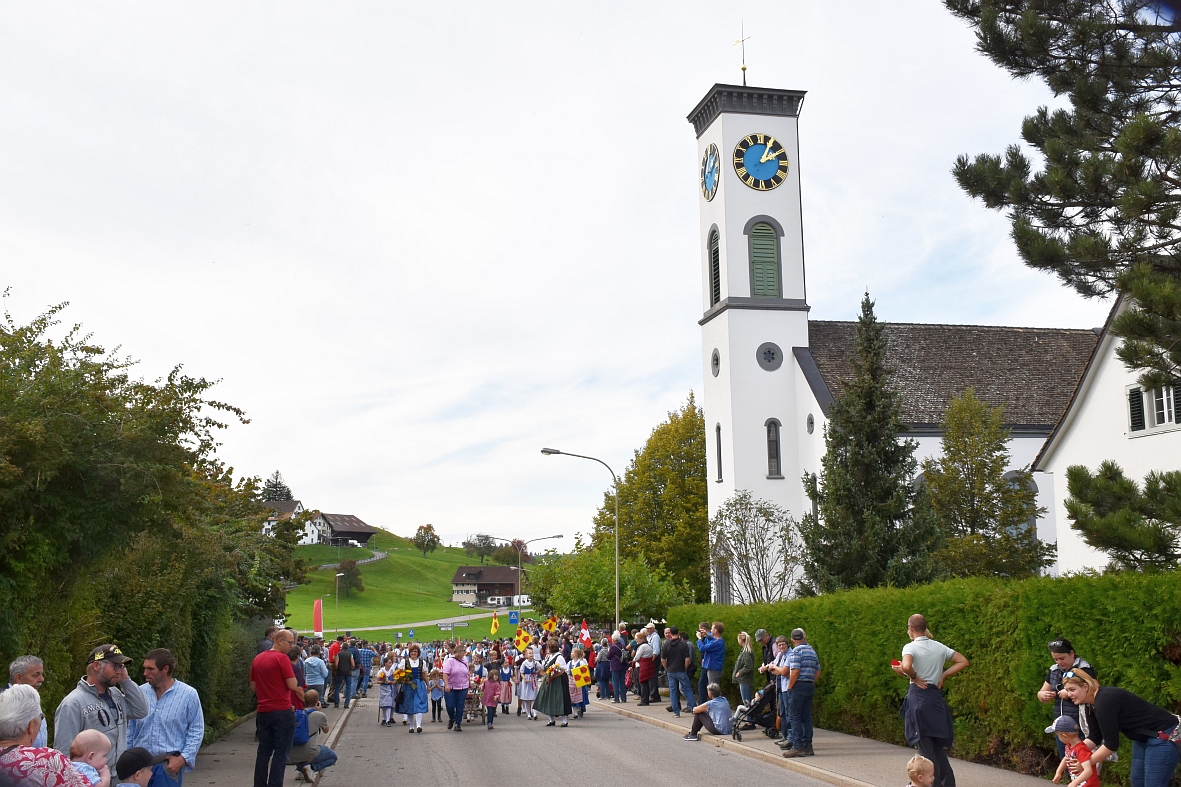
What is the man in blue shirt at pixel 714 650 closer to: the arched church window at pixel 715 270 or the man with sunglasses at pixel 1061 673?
the man with sunglasses at pixel 1061 673

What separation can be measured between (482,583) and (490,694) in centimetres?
13764

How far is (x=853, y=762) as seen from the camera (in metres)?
13.8

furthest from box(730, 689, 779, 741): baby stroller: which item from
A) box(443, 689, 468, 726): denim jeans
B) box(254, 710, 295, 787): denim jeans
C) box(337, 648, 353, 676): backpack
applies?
box(337, 648, 353, 676): backpack

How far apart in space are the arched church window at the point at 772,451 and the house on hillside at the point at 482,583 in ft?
376

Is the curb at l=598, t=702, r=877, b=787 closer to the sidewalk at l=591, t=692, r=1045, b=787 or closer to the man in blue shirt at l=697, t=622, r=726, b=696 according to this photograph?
the sidewalk at l=591, t=692, r=1045, b=787

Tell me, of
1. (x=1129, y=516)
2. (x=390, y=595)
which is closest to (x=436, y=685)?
(x=1129, y=516)

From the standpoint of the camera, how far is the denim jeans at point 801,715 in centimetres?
1467

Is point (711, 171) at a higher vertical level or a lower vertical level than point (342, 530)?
higher

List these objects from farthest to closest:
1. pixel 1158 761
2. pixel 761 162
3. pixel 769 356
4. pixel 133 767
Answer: pixel 761 162, pixel 769 356, pixel 1158 761, pixel 133 767

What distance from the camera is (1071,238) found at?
1410cm

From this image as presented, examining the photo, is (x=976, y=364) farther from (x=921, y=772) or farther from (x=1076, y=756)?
(x=921, y=772)

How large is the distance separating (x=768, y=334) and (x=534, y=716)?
23.0 meters

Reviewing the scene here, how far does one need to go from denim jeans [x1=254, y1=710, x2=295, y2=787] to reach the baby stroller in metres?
8.22

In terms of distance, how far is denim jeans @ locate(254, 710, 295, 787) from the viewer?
10.9 m
